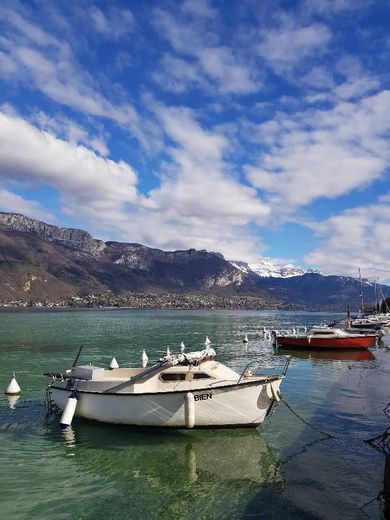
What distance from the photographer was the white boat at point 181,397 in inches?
787

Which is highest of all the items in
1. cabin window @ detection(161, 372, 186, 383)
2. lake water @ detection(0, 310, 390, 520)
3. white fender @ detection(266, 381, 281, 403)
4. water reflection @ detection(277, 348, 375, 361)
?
cabin window @ detection(161, 372, 186, 383)

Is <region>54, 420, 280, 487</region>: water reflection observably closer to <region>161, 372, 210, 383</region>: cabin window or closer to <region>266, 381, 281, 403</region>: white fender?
<region>266, 381, 281, 403</region>: white fender

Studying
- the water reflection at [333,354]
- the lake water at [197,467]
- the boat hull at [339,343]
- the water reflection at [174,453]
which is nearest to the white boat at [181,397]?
the water reflection at [174,453]

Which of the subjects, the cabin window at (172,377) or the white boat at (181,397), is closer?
the white boat at (181,397)

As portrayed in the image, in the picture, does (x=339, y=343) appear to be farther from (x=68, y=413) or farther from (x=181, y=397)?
(x=68, y=413)

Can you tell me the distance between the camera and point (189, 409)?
19.8 meters

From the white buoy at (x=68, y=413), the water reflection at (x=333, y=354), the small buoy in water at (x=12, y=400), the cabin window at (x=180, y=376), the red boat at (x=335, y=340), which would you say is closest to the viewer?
the cabin window at (x=180, y=376)

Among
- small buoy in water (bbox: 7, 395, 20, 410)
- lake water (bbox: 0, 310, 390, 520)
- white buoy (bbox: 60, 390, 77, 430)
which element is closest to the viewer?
lake water (bbox: 0, 310, 390, 520)

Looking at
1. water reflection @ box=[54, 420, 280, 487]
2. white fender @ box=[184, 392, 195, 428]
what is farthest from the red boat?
white fender @ box=[184, 392, 195, 428]

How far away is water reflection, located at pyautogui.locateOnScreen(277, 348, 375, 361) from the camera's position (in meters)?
52.5

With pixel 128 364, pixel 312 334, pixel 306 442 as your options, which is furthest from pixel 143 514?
pixel 312 334

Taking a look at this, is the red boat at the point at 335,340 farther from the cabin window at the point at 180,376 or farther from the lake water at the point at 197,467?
the cabin window at the point at 180,376

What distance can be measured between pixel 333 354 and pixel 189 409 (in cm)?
4111

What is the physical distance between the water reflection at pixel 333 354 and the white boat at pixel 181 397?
1341 inches
